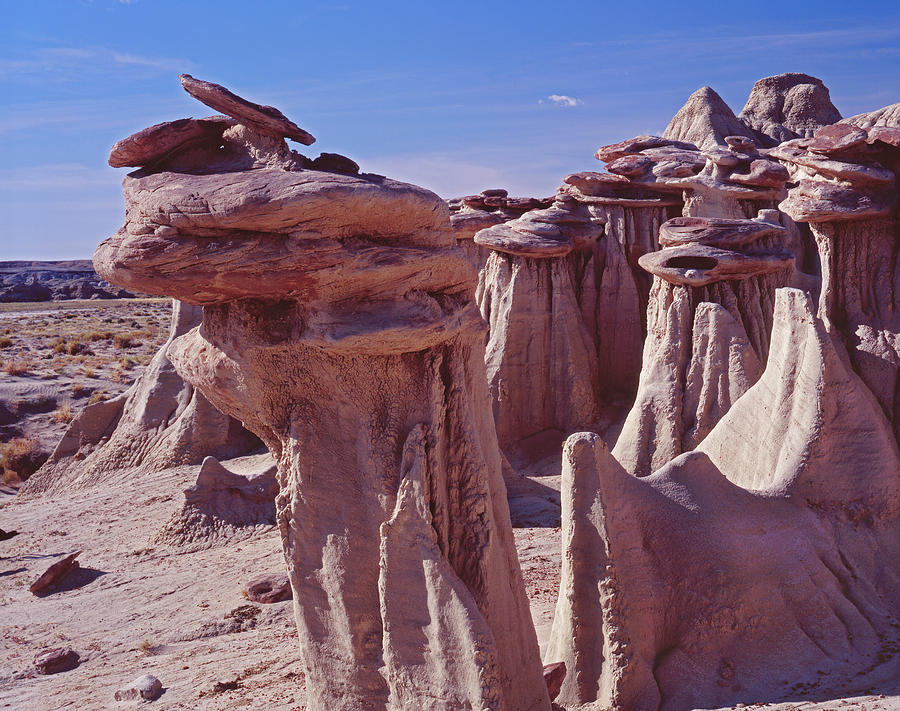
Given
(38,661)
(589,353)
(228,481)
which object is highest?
(589,353)

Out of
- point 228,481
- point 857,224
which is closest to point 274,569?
point 228,481

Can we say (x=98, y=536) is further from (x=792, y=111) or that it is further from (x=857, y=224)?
(x=792, y=111)

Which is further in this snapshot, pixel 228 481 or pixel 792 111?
pixel 792 111

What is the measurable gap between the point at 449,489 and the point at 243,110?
165 centimetres

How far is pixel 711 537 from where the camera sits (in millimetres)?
4402

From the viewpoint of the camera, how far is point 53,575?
26.5 feet

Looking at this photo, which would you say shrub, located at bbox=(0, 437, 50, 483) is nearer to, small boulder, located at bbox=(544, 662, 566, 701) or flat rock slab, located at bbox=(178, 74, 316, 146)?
small boulder, located at bbox=(544, 662, 566, 701)

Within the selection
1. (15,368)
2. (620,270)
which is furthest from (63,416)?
(620,270)

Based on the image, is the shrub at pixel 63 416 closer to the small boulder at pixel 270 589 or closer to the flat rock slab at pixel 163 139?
the small boulder at pixel 270 589

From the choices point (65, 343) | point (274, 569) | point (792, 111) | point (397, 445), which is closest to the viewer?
point (397, 445)

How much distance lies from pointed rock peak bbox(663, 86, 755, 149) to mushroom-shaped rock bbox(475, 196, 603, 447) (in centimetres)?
1171

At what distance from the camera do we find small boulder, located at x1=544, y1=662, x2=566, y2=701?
4.17m

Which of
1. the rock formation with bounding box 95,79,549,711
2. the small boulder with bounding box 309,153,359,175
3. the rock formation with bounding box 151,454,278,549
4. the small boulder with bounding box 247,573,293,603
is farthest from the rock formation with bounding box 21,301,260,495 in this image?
the small boulder with bounding box 309,153,359,175

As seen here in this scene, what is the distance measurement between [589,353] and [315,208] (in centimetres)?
905
